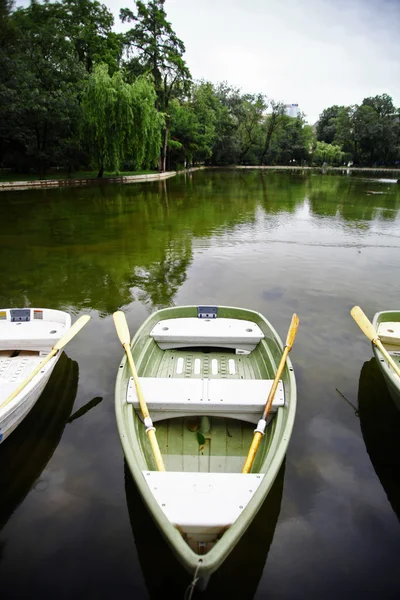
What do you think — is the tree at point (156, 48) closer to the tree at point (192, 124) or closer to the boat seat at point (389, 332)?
the tree at point (192, 124)

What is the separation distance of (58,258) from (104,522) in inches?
324

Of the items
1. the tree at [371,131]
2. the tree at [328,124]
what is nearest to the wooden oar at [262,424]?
the tree at [371,131]

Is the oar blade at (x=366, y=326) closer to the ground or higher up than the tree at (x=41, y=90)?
closer to the ground

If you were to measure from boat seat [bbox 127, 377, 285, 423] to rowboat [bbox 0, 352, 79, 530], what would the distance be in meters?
1.16

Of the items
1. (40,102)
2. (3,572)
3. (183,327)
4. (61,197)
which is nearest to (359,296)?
(183,327)

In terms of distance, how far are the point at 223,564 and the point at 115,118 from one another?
25.2m

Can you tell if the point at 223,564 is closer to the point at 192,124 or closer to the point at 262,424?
the point at 262,424

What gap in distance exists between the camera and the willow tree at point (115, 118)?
75.1ft

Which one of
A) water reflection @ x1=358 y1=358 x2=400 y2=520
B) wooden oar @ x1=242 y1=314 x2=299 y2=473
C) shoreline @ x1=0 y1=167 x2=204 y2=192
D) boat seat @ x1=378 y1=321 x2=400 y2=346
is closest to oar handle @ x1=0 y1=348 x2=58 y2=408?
wooden oar @ x1=242 y1=314 x2=299 y2=473

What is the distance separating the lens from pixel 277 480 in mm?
3488

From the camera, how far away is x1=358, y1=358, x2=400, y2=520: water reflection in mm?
3535

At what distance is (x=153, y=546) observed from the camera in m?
2.89

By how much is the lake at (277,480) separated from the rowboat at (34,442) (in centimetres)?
1

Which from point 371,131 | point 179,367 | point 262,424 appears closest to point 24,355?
point 179,367
